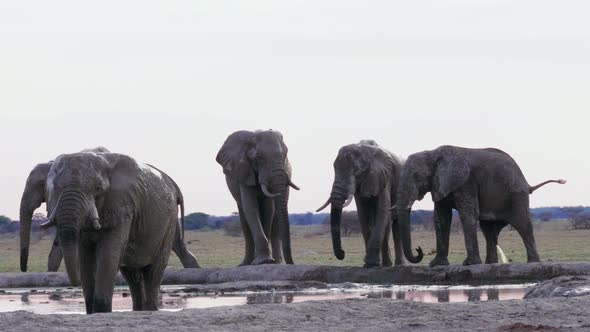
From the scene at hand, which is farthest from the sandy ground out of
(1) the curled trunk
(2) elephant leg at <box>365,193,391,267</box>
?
(1) the curled trunk

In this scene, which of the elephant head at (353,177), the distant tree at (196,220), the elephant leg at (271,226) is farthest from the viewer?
the distant tree at (196,220)

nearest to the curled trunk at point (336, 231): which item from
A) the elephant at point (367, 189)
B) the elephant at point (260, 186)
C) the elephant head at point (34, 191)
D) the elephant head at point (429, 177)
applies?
the elephant at point (367, 189)

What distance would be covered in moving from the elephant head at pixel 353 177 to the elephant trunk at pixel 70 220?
10217mm

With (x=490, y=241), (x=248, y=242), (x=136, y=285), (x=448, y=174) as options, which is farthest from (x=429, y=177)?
(x=136, y=285)

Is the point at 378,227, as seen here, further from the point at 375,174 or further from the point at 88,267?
the point at 88,267

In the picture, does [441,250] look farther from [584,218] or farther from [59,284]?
[584,218]

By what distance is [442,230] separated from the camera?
21.7 meters

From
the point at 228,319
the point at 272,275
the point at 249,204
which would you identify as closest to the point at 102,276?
the point at 228,319

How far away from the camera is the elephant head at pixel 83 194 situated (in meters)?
12.0

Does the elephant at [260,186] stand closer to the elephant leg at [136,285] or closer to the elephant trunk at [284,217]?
the elephant trunk at [284,217]

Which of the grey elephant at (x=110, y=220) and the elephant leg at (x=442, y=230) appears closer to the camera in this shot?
the grey elephant at (x=110, y=220)

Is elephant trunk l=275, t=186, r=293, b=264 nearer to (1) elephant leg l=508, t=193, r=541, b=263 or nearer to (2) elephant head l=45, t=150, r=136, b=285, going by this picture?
(1) elephant leg l=508, t=193, r=541, b=263

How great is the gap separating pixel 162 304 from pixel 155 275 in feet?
8.59

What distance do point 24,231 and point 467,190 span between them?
20.8 ft
